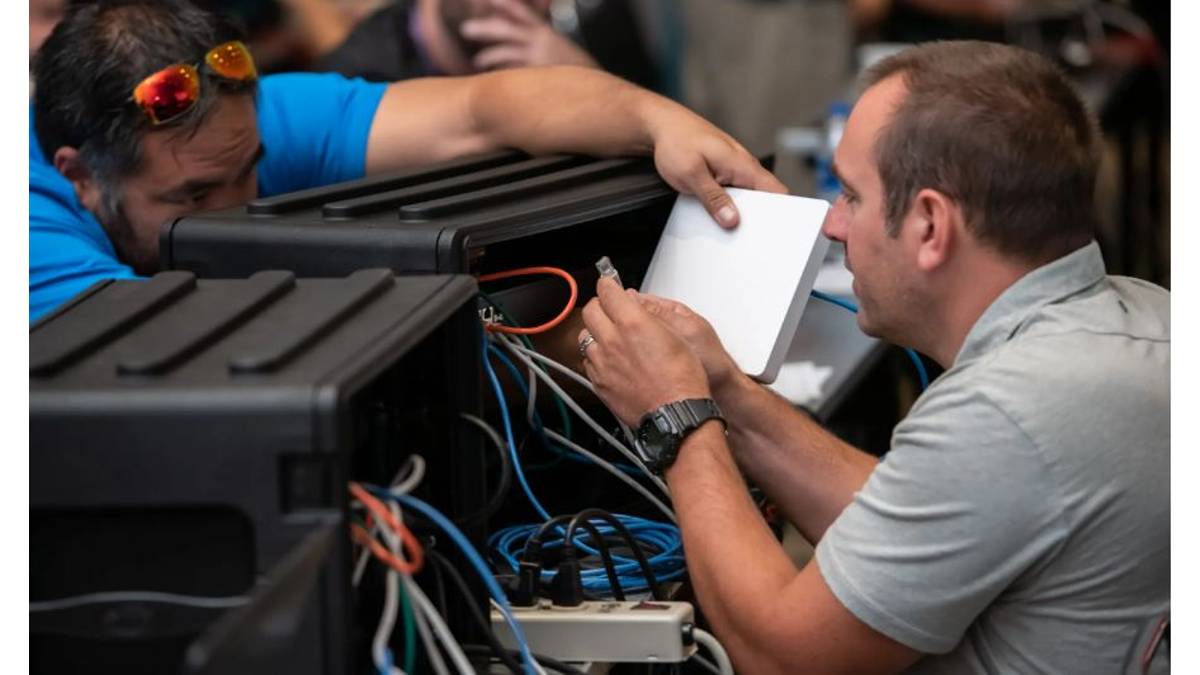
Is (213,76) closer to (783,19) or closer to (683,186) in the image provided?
(683,186)

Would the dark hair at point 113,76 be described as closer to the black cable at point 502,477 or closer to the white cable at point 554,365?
the white cable at point 554,365

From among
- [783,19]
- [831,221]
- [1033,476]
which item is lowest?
[783,19]

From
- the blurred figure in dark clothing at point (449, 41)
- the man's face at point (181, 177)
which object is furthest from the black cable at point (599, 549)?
the blurred figure in dark clothing at point (449, 41)

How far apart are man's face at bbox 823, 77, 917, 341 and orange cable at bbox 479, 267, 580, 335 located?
264mm

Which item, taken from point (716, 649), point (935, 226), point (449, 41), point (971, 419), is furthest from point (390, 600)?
point (449, 41)

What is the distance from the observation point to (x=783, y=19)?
6.62m

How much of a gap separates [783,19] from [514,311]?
17.2 feet

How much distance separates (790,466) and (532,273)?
1.15ft

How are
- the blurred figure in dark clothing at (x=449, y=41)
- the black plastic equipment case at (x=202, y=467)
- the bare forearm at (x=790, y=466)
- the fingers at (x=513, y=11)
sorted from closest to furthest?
the black plastic equipment case at (x=202, y=467) → the bare forearm at (x=790, y=466) → the blurred figure in dark clothing at (x=449, y=41) → the fingers at (x=513, y=11)

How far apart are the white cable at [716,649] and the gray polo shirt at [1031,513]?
0.12 metres

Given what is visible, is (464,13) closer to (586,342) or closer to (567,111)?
(567,111)

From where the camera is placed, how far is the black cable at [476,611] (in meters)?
1.30

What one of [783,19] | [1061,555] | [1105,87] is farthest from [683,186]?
[783,19]

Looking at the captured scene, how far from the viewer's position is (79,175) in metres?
2.01
